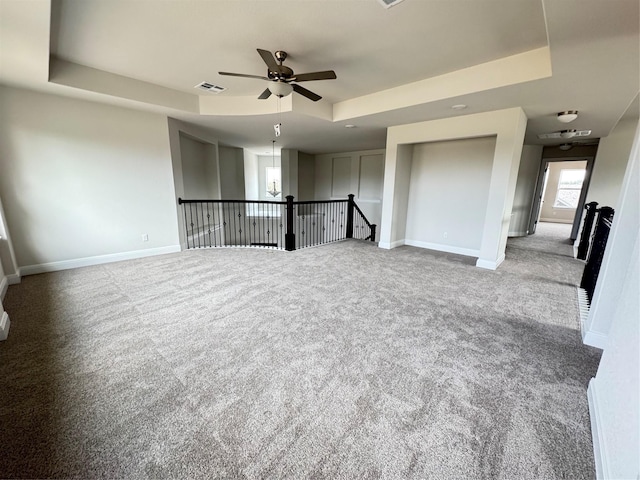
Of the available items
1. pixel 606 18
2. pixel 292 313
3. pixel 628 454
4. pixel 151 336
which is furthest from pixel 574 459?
pixel 151 336

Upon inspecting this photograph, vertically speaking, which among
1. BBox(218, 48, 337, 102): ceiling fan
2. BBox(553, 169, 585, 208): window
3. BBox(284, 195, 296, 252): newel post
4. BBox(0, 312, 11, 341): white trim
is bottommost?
BBox(0, 312, 11, 341): white trim

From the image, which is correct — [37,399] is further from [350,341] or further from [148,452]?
[350,341]

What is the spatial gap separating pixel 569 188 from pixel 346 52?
11.9 m

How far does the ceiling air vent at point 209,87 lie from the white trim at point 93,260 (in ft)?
9.32

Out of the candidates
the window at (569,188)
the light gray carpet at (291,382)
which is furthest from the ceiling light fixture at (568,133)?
the window at (569,188)

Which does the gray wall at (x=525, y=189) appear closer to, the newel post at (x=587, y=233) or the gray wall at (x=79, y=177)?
the newel post at (x=587, y=233)

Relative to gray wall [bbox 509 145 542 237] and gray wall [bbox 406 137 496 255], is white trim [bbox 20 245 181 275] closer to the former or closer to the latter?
gray wall [bbox 406 137 496 255]

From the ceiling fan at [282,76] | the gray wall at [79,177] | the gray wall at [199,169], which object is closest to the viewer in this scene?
the ceiling fan at [282,76]

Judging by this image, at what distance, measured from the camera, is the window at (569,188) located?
9.91 m

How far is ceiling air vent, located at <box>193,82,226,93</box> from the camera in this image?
379 cm

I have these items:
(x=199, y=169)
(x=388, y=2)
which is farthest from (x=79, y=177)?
(x=388, y=2)

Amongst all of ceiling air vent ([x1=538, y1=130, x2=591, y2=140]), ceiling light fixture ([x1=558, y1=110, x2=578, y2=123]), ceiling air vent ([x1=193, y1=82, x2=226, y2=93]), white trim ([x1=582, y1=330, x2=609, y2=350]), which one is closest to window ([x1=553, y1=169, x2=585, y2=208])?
ceiling air vent ([x1=538, y1=130, x2=591, y2=140])

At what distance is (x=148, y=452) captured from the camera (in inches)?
51.3

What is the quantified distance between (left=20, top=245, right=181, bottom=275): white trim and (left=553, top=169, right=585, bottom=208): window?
13.4 m
